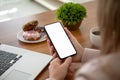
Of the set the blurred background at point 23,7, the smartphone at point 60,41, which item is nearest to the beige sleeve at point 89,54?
the smartphone at point 60,41

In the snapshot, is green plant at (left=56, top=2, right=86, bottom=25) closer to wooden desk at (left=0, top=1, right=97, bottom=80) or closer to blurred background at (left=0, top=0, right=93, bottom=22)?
wooden desk at (left=0, top=1, right=97, bottom=80)

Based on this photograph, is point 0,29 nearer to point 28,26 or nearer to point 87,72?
point 28,26

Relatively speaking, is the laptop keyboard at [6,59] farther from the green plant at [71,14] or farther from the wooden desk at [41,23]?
the green plant at [71,14]

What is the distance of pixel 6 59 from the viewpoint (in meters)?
0.99

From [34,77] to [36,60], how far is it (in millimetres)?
102

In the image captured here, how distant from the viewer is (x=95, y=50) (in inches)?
39.8

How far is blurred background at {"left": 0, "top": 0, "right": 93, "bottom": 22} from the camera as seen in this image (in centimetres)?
336

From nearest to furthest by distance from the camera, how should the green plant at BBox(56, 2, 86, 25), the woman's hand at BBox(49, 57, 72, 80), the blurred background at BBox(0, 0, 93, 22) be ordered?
the woman's hand at BBox(49, 57, 72, 80) < the green plant at BBox(56, 2, 86, 25) < the blurred background at BBox(0, 0, 93, 22)

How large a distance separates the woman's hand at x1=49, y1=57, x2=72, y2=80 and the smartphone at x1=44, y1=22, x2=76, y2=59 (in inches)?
1.0

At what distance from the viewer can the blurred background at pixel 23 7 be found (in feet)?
11.0

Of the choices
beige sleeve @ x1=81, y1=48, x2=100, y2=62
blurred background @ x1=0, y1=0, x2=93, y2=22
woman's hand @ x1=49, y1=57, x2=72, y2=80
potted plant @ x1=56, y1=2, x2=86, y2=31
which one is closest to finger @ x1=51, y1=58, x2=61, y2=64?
woman's hand @ x1=49, y1=57, x2=72, y2=80

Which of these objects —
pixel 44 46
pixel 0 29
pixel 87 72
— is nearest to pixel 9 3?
pixel 0 29

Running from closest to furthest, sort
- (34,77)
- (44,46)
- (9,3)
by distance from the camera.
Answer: (34,77), (44,46), (9,3)

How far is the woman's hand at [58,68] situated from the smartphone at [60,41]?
2 cm
